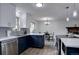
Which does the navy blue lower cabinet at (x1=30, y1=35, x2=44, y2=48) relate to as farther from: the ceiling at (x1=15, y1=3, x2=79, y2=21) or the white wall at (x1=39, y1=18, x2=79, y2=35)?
the white wall at (x1=39, y1=18, x2=79, y2=35)

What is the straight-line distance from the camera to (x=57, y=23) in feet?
40.5

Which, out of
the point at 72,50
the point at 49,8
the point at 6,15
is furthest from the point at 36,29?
the point at 72,50

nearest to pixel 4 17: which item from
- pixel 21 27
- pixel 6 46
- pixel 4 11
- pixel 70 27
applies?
pixel 4 11

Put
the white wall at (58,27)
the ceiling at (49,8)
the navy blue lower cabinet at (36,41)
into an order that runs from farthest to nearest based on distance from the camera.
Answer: the white wall at (58,27) < the navy blue lower cabinet at (36,41) < the ceiling at (49,8)

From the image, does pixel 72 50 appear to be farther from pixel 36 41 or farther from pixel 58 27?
pixel 58 27

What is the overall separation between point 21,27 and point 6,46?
3299 millimetres

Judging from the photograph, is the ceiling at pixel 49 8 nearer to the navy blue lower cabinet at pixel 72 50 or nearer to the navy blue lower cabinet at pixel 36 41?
the navy blue lower cabinet at pixel 36 41

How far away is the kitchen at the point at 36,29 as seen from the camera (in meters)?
3.21

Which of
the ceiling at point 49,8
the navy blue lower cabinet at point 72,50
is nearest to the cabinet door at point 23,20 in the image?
the ceiling at point 49,8

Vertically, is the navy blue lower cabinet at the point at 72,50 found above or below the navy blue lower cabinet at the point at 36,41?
above

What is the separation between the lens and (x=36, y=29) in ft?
41.5

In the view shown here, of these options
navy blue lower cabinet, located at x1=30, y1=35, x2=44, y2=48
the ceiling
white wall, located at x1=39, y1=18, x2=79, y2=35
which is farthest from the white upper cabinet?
white wall, located at x1=39, y1=18, x2=79, y2=35

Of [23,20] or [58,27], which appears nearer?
[23,20]
